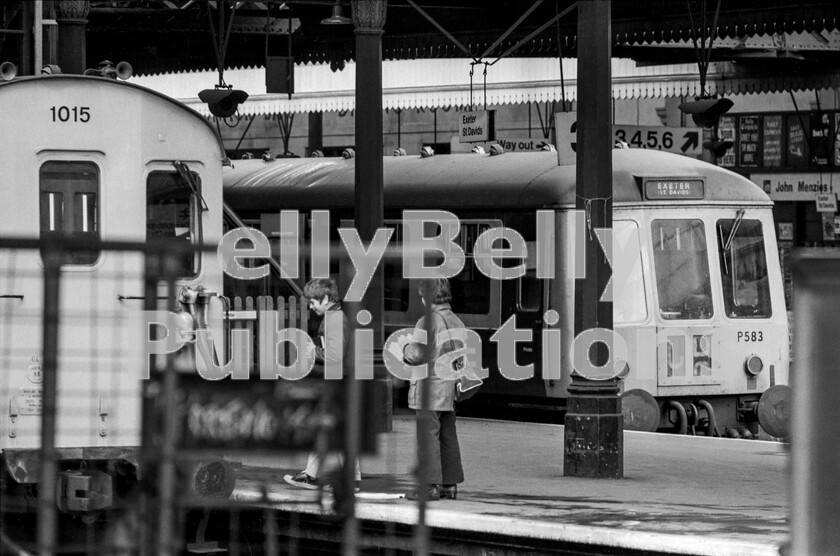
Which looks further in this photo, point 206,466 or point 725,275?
point 725,275

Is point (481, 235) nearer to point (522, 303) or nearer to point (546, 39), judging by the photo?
point (522, 303)

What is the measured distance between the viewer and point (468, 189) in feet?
57.5

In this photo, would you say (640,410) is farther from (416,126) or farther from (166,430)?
(416,126)

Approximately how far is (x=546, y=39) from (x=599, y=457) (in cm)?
834

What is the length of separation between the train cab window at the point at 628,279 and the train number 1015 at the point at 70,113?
7.37m

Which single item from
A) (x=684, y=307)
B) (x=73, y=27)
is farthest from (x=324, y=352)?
(x=684, y=307)

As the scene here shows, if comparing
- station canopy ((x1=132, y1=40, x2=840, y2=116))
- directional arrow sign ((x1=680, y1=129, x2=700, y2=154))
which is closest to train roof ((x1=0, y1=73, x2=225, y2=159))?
directional arrow sign ((x1=680, y1=129, x2=700, y2=154))

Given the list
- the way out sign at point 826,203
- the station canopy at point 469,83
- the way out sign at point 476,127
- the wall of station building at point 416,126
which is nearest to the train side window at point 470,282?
the way out sign at point 476,127

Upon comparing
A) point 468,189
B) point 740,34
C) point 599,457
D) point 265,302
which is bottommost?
point 599,457

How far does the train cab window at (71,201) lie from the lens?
1039 centimetres

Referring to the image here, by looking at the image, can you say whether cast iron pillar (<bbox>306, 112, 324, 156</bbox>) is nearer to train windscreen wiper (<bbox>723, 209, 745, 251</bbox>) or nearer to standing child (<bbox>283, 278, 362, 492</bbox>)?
train windscreen wiper (<bbox>723, 209, 745, 251</bbox>)

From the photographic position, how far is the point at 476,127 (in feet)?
68.4

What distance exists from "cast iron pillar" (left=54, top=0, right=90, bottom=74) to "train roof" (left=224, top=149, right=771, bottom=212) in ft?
15.9

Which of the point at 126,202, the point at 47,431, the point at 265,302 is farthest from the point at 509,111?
the point at 47,431
